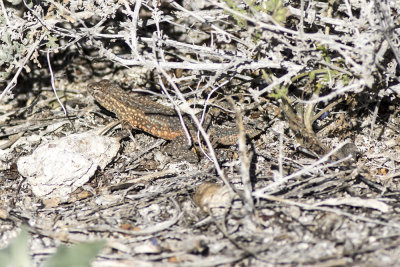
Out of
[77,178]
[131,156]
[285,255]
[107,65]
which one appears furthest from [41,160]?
[285,255]

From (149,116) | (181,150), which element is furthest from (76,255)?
(149,116)

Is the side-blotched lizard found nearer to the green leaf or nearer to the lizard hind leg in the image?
the lizard hind leg

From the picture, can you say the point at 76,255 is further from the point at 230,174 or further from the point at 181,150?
the point at 181,150

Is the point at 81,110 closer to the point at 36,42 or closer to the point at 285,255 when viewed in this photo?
the point at 36,42

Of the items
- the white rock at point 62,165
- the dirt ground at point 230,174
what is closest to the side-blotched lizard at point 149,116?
the dirt ground at point 230,174

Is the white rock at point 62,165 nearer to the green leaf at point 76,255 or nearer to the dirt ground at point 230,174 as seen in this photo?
the dirt ground at point 230,174

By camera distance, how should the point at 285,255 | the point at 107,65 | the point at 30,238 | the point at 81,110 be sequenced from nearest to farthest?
the point at 285,255, the point at 30,238, the point at 81,110, the point at 107,65

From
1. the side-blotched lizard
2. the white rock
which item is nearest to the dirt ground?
the white rock

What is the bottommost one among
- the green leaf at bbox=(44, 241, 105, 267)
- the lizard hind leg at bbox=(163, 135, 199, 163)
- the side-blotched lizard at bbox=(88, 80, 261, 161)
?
the lizard hind leg at bbox=(163, 135, 199, 163)
